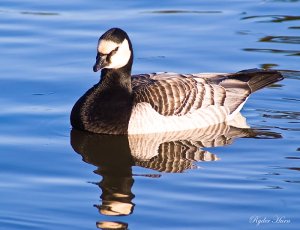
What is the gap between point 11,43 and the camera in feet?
58.1

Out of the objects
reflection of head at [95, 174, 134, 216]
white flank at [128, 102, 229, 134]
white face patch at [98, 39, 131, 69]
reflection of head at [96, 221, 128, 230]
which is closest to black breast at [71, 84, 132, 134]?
white flank at [128, 102, 229, 134]

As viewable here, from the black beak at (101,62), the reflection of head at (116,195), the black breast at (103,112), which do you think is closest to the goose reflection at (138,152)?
the reflection of head at (116,195)

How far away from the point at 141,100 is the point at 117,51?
776mm

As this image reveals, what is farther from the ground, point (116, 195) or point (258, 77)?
point (258, 77)

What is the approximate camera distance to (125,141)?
13812 millimetres

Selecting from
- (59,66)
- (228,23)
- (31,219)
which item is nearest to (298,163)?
(31,219)

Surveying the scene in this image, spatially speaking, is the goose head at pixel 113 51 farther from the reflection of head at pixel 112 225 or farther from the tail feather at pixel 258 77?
the reflection of head at pixel 112 225

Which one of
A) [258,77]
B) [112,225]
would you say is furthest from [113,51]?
[112,225]

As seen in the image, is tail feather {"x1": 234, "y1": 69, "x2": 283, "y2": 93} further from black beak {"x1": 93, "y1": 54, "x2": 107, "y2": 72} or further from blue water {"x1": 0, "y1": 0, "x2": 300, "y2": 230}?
black beak {"x1": 93, "y1": 54, "x2": 107, "y2": 72}

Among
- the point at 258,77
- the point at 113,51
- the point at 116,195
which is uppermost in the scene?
the point at 113,51

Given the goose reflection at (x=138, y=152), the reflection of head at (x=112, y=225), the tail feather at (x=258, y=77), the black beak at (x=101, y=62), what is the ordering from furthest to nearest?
the tail feather at (x=258, y=77) → the black beak at (x=101, y=62) → the goose reflection at (x=138, y=152) → the reflection of head at (x=112, y=225)

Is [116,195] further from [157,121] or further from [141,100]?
[141,100]

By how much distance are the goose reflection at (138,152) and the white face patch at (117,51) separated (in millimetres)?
1085

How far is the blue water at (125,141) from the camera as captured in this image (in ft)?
35.4
